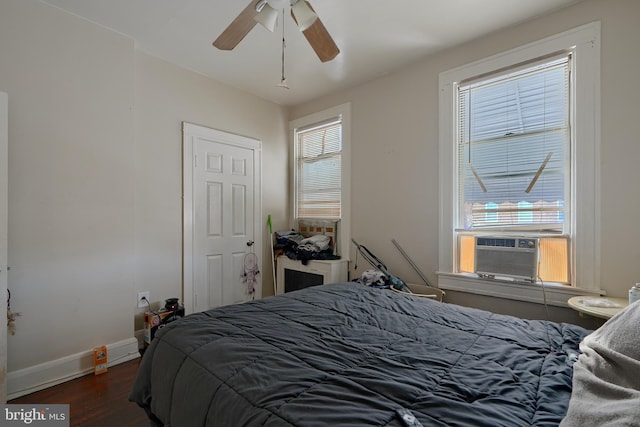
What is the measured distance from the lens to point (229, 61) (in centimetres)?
294

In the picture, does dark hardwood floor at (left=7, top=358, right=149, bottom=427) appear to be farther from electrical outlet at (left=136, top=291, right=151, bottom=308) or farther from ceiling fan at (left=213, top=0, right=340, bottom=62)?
ceiling fan at (left=213, top=0, right=340, bottom=62)

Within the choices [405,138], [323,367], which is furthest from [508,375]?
[405,138]

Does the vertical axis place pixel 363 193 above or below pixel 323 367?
above

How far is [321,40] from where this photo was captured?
1.89m

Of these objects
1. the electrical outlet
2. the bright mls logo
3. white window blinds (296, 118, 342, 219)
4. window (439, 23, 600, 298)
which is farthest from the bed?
white window blinds (296, 118, 342, 219)

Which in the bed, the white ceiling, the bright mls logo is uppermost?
the white ceiling

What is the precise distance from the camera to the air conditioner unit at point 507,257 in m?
2.26

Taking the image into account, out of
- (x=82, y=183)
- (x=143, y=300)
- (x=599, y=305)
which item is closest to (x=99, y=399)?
(x=143, y=300)

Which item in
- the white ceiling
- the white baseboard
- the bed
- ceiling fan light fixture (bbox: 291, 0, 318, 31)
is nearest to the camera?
the bed

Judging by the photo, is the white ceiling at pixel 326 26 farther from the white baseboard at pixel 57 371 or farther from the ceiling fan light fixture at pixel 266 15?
the white baseboard at pixel 57 371

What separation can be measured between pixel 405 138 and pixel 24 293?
130 inches

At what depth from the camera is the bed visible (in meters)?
0.82

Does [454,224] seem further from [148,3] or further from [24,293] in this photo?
[24,293]

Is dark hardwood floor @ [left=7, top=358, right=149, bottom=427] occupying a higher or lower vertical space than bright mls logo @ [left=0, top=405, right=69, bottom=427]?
lower
